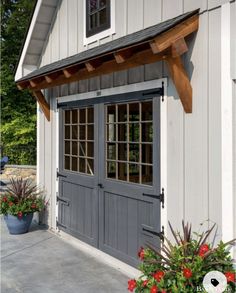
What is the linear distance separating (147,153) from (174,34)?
4.66 feet

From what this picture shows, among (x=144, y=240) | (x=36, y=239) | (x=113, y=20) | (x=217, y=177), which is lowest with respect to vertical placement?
(x=36, y=239)

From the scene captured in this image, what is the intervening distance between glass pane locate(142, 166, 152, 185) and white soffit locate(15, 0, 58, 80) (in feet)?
11.7

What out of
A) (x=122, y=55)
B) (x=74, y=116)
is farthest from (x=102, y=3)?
(x=122, y=55)

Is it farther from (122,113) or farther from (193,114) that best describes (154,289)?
(122,113)

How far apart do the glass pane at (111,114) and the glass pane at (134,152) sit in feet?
1.78

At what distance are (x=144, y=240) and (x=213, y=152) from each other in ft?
4.80

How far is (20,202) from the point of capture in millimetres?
6543

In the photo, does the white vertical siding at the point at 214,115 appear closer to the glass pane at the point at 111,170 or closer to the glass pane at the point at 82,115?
the glass pane at the point at 111,170

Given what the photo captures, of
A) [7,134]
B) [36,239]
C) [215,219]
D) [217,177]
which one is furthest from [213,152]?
[7,134]

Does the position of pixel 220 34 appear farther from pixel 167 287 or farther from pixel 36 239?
pixel 36 239

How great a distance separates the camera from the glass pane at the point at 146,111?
4469 mm

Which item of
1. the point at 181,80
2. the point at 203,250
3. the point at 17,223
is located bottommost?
the point at 17,223

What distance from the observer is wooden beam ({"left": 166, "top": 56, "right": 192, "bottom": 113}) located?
3762 mm

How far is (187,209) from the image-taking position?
3971 mm
